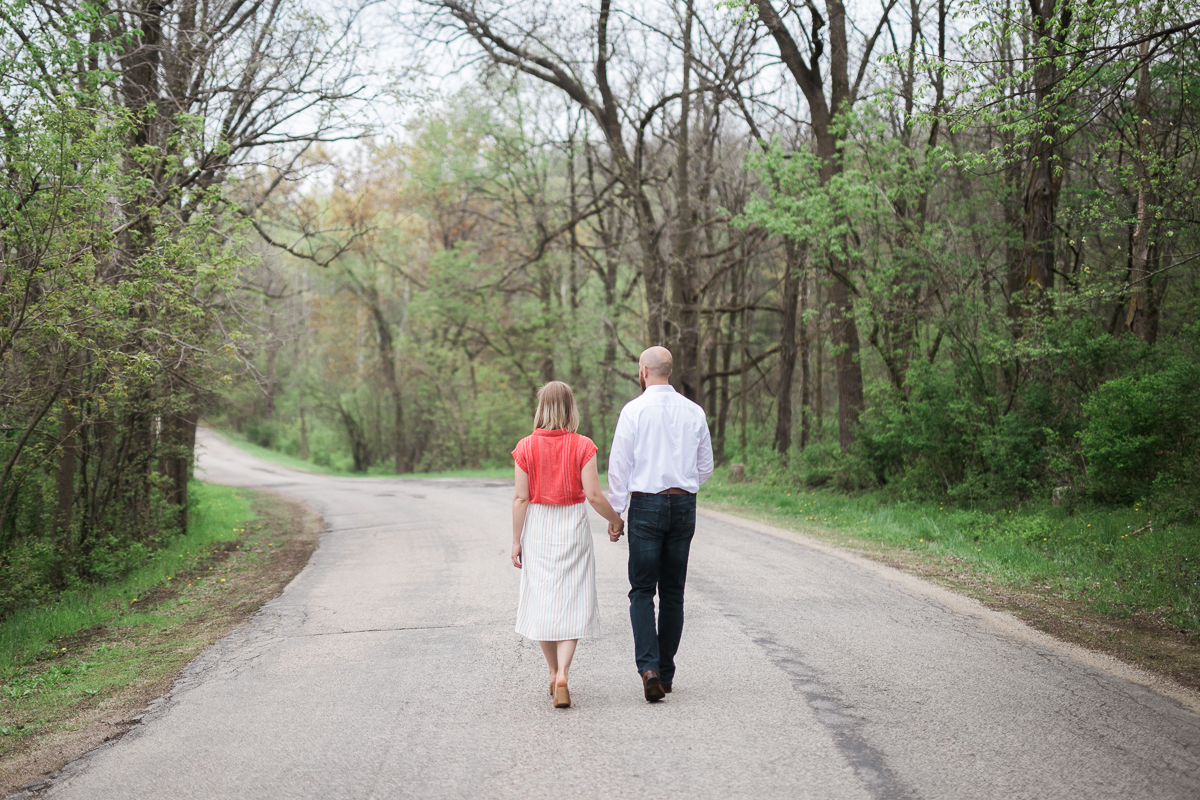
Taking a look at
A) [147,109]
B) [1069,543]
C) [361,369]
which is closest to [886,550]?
[1069,543]

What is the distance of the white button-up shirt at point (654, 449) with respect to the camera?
5.11m

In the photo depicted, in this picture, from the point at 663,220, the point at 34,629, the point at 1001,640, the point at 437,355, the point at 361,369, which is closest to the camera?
the point at 1001,640

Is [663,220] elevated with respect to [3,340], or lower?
elevated

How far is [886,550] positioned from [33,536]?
10.3 metres

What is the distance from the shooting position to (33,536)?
9.97m

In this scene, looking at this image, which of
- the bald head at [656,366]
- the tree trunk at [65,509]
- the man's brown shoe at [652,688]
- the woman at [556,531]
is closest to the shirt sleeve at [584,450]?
the woman at [556,531]

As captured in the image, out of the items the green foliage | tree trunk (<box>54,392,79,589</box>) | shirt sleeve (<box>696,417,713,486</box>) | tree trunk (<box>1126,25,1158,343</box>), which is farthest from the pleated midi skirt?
tree trunk (<box>1126,25,1158,343</box>)

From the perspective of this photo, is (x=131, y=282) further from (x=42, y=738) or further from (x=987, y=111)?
(x=987, y=111)

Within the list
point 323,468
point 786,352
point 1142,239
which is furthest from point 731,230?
point 323,468

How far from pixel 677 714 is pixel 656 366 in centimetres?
197

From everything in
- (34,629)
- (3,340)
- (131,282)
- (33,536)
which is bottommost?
(34,629)

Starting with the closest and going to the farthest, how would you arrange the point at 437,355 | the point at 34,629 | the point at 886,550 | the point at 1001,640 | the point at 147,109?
the point at 1001,640 → the point at 34,629 → the point at 147,109 → the point at 886,550 → the point at 437,355

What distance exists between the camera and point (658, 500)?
200 inches

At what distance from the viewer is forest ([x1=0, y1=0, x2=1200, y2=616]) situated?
847cm
